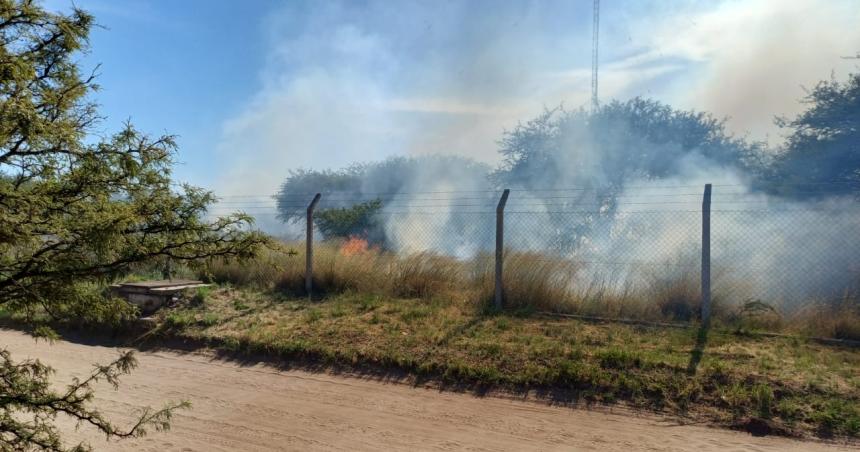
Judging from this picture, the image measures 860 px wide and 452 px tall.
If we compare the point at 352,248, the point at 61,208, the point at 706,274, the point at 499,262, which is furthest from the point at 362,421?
the point at 352,248

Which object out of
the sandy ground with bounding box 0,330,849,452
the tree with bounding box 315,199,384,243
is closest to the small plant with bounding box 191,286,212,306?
the sandy ground with bounding box 0,330,849,452

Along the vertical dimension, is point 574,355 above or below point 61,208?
below

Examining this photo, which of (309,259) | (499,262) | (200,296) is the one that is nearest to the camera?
(499,262)

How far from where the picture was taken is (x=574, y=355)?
6160mm

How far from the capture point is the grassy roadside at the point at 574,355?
16.7 ft

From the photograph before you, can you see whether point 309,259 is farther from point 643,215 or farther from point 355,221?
point 355,221

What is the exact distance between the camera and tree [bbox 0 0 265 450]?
2.31m

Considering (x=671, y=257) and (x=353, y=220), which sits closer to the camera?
(x=671, y=257)

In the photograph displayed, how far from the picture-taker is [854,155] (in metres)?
12.2

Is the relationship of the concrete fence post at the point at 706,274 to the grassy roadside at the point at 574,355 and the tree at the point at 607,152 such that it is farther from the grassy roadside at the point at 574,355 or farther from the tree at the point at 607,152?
the tree at the point at 607,152

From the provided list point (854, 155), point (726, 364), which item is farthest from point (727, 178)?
point (726, 364)

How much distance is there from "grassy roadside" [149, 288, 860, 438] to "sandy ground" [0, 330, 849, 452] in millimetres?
340

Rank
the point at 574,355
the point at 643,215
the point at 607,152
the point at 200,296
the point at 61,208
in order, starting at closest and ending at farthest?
the point at 61,208 → the point at 574,355 → the point at 200,296 → the point at 643,215 → the point at 607,152

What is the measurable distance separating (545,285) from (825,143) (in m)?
9.08
